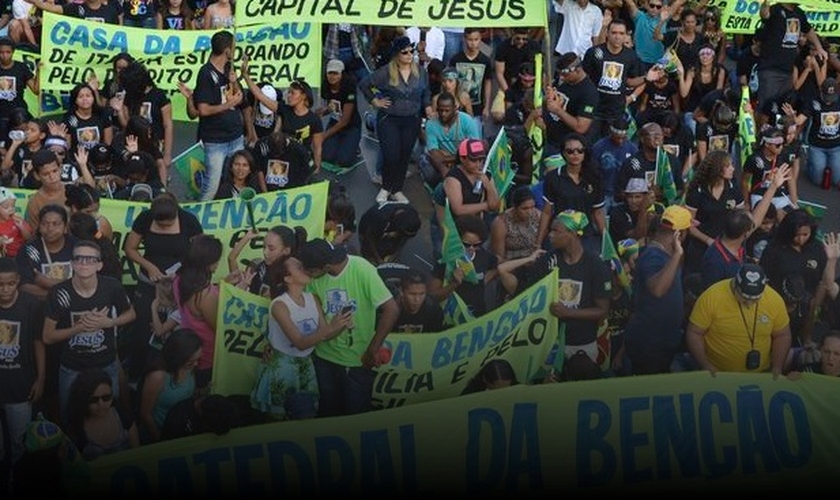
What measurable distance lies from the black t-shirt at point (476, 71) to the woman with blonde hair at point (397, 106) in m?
1.12

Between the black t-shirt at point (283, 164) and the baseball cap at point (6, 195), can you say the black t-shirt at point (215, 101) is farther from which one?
the baseball cap at point (6, 195)

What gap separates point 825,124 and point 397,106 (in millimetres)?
4008

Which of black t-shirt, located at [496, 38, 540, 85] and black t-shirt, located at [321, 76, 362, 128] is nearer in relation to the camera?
black t-shirt, located at [321, 76, 362, 128]

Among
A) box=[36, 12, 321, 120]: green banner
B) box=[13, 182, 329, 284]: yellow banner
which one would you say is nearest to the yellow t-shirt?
box=[13, 182, 329, 284]: yellow banner

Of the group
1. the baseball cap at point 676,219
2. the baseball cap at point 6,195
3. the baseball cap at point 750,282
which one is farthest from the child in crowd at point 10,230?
the baseball cap at point 750,282

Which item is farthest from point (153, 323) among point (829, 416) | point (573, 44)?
point (573, 44)

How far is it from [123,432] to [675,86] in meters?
7.68

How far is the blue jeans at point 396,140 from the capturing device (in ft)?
44.3

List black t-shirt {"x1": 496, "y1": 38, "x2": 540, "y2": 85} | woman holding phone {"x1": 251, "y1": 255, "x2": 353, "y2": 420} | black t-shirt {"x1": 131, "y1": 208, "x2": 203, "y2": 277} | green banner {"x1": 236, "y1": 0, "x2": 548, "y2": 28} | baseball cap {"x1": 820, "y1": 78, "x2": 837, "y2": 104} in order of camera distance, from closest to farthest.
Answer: woman holding phone {"x1": 251, "y1": 255, "x2": 353, "y2": 420}, black t-shirt {"x1": 131, "y1": 208, "x2": 203, "y2": 277}, green banner {"x1": 236, "y1": 0, "x2": 548, "y2": 28}, baseball cap {"x1": 820, "y1": 78, "x2": 837, "y2": 104}, black t-shirt {"x1": 496, "y1": 38, "x2": 540, "y2": 85}

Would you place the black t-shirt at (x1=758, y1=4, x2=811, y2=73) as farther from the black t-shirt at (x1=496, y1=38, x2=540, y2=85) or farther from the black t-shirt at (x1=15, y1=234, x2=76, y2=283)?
the black t-shirt at (x1=15, y1=234, x2=76, y2=283)

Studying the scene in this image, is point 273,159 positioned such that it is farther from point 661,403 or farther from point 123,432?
point 661,403

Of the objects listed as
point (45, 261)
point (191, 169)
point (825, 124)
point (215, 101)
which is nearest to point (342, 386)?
point (45, 261)

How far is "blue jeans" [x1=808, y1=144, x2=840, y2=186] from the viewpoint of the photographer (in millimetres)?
14773

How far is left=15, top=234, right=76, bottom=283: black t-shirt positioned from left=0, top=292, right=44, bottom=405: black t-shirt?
0.86m
